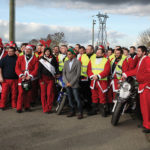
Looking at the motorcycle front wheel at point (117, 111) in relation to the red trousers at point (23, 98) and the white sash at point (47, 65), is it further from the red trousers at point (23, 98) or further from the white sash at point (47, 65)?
the red trousers at point (23, 98)

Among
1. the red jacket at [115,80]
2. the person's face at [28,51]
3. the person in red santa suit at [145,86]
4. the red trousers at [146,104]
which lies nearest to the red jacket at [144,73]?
the person in red santa suit at [145,86]

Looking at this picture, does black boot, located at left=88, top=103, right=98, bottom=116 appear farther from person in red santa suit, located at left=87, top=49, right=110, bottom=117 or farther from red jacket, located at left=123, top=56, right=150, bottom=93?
red jacket, located at left=123, top=56, right=150, bottom=93

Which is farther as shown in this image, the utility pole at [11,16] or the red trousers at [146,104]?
the utility pole at [11,16]

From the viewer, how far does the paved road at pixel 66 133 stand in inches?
185

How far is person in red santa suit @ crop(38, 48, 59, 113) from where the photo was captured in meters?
7.51

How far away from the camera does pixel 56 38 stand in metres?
32.9

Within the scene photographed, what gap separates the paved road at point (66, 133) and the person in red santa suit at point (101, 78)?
1.64 feet

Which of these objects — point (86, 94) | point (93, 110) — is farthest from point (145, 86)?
point (86, 94)

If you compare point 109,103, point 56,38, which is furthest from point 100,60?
point 56,38

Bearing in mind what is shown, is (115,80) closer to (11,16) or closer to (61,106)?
(61,106)

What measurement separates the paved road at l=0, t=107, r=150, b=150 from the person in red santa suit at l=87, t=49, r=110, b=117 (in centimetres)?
→ 50

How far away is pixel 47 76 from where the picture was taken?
758 cm

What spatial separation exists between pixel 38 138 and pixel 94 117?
2.39 meters

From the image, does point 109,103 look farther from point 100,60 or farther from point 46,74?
point 46,74
